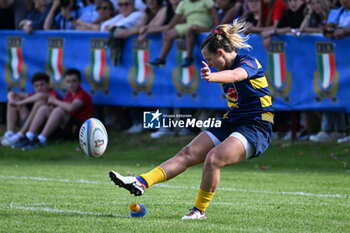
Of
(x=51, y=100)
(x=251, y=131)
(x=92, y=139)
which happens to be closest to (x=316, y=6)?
(x=51, y=100)

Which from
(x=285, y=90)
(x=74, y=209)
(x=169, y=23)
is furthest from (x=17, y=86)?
(x=74, y=209)

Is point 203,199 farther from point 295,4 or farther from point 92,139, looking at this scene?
point 295,4

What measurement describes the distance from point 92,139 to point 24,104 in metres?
8.39

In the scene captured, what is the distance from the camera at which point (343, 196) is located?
343 inches

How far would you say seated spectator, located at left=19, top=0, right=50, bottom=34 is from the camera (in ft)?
53.7

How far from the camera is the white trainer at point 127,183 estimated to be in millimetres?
6312

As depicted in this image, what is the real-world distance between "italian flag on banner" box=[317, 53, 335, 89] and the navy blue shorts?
20.9 ft

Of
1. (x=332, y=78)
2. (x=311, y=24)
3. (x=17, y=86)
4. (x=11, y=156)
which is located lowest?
(x=11, y=156)

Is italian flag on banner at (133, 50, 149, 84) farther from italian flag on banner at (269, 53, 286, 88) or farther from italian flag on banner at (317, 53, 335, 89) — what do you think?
italian flag on banner at (317, 53, 335, 89)

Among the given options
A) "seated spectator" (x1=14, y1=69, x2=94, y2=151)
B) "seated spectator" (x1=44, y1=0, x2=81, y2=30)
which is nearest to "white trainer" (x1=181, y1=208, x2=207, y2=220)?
"seated spectator" (x1=14, y1=69, x2=94, y2=151)

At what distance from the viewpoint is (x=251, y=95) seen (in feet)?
22.3

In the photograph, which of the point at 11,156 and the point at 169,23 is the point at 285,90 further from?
the point at 11,156

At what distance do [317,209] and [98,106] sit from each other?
9427mm

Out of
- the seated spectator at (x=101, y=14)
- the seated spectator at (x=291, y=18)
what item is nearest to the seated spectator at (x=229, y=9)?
the seated spectator at (x=291, y=18)
